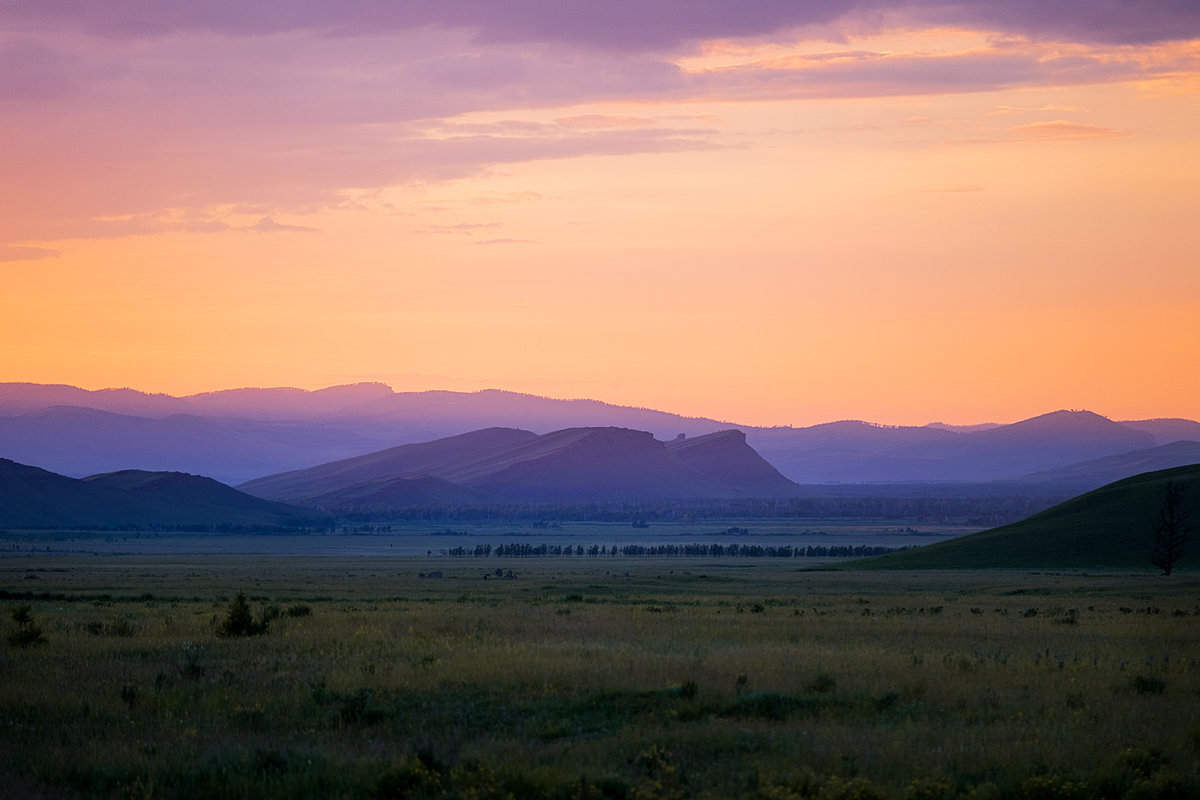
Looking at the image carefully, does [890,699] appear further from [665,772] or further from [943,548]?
[943,548]

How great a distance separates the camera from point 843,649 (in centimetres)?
2491

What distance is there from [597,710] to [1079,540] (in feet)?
297

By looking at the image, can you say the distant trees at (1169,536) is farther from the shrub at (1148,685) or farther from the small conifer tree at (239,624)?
the small conifer tree at (239,624)

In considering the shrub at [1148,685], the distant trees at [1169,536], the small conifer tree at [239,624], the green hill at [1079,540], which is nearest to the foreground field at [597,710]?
the shrub at [1148,685]

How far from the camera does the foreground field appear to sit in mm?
13336

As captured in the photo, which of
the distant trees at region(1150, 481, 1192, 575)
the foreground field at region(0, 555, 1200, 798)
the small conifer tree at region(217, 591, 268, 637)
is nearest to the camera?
the foreground field at region(0, 555, 1200, 798)

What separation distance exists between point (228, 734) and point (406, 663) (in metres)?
5.76

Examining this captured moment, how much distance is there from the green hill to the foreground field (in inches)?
2528

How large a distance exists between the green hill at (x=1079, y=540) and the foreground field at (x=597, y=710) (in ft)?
211

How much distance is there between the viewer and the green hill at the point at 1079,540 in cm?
9062

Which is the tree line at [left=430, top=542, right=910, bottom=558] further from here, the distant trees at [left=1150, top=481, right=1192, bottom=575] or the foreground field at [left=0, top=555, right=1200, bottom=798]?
the foreground field at [left=0, top=555, right=1200, bottom=798]

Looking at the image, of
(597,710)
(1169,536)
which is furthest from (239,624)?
(1169,536)

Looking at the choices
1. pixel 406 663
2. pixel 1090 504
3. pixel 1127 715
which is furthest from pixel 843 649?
pixel 1090 504

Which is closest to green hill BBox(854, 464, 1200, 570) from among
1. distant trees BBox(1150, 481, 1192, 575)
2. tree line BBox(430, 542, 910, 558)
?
distant trees BBox(1150, 481, 1192, 575)
